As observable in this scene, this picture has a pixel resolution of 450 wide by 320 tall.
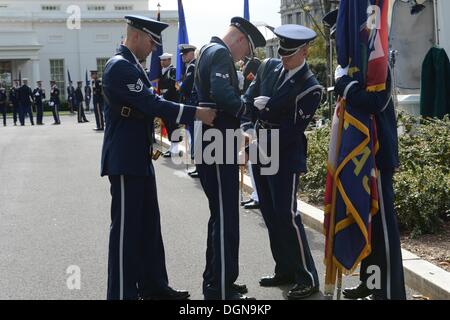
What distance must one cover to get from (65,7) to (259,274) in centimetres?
7162

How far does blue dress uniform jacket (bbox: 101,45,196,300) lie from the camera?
5.16 metres

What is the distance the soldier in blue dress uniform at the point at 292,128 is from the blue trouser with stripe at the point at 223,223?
1.69ft

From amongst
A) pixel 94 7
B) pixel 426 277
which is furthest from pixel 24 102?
pixel 94 7

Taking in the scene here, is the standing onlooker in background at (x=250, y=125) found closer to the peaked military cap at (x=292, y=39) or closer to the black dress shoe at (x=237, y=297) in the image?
the peaked military cap at (x=292, y=39)

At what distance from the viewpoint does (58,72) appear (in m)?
70.0

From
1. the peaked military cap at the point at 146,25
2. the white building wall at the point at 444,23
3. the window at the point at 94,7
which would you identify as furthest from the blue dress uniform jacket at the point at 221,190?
the window at the point at 94,7

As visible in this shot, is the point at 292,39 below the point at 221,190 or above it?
above

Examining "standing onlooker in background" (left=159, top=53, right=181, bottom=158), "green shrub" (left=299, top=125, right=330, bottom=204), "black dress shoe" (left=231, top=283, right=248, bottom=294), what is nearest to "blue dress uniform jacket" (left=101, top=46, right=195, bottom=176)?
"black dress shoe" (left=231, top=283, right=248, bottom=294)

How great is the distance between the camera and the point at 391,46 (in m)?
14.1

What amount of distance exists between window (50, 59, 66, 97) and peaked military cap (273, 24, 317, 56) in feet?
213

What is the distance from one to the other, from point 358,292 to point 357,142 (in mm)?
1372

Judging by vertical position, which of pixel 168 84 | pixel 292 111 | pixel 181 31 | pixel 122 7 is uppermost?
pixel 122 7

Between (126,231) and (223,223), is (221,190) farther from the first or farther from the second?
(126,231)

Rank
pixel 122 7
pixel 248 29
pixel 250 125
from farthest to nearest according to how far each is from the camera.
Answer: pixel 122 7
pixel 250 125
pixel 248 29
